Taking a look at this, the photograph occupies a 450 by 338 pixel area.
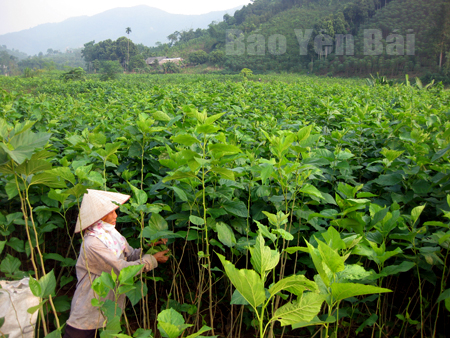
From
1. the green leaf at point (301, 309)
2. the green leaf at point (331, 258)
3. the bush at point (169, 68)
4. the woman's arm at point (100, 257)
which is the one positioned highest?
the bush at point (169, 68)

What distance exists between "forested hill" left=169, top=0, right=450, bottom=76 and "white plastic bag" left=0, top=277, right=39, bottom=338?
157ft

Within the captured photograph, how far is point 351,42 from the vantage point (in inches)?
2159

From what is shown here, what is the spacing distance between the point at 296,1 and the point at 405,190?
99054 millimetres

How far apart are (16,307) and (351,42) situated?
206 ft

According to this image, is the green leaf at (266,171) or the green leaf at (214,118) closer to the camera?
the green leaf at (214,118)

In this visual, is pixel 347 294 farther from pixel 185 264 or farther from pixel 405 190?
pixel 185 264

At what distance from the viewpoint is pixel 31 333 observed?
167 centimetres

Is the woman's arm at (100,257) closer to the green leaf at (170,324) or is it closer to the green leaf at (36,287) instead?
the green leaf at (36,287)

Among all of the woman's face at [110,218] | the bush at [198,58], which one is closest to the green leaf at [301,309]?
the woman's face at [110,218]

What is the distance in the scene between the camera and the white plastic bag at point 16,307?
1579mm

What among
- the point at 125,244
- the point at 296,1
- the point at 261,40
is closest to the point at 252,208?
the point at 125,244

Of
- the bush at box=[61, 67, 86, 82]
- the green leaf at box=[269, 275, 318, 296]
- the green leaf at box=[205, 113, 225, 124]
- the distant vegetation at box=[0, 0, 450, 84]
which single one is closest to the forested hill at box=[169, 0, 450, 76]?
the distant vegetation at box=[0, 0, 450, 84]

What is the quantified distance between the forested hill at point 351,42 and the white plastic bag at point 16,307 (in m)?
48.0

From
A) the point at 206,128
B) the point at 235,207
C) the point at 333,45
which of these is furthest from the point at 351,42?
the point at 206,128
